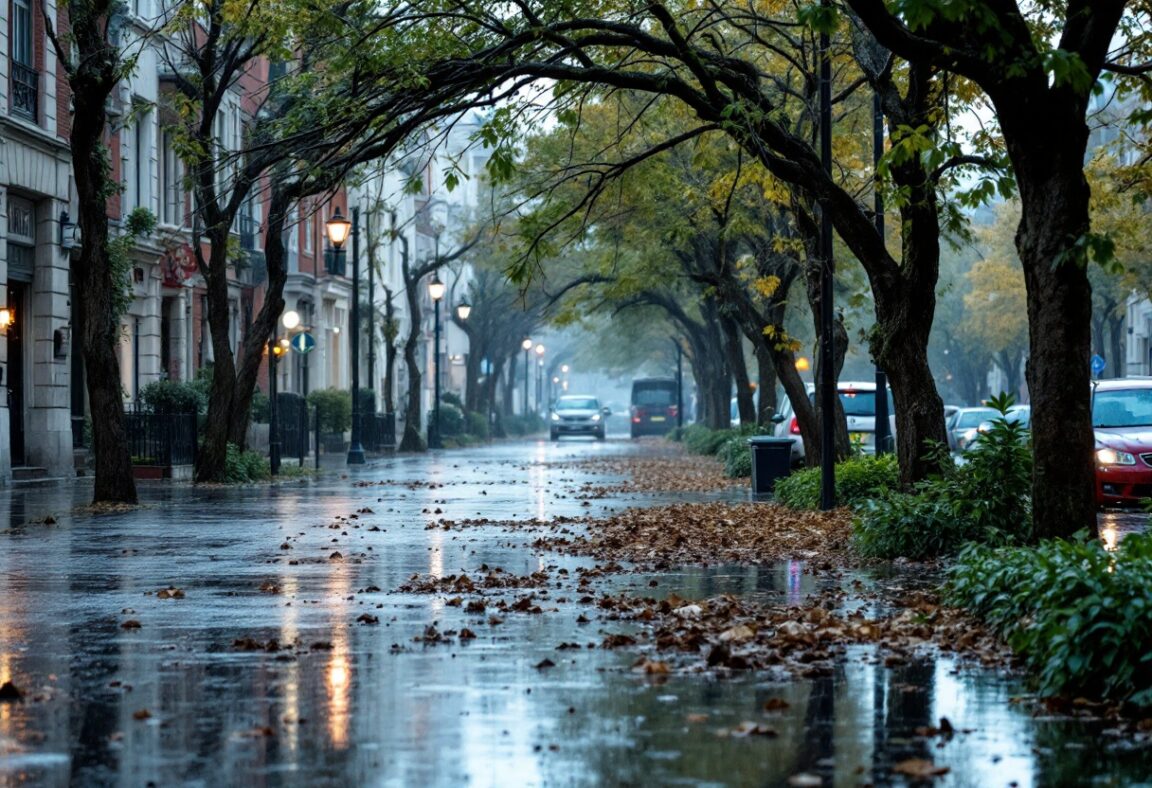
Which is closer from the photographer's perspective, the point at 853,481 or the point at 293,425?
the point at 853,481

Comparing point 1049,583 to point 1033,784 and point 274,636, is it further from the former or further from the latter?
point 274,636

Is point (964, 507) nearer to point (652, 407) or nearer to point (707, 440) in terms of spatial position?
point (707, 440)

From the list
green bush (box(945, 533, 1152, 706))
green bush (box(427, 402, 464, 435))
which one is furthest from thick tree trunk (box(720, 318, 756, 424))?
green bush (box(945, 533, 1152, 706))

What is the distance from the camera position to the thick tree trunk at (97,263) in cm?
2284

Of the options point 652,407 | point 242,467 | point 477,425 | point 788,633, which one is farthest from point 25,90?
point 652,407

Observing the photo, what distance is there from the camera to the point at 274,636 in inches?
422

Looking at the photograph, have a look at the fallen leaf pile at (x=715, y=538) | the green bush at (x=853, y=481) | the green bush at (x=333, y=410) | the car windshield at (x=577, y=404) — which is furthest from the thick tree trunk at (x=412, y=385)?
the fallen leaf pile at (x=715, y=538)

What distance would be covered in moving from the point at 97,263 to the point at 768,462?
36.3 feet

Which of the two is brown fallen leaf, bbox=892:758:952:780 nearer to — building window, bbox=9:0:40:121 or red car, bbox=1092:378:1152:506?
red car, bbox=1092:378:1152:506

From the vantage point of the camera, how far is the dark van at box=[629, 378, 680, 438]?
99.8 metres

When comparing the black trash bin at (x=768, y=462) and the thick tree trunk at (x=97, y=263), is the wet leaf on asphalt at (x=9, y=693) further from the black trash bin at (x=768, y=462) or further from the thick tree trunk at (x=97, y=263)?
the black trash bin at (x=768, y=462)

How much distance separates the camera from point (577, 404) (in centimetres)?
8831

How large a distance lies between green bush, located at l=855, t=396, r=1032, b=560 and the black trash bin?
12500 mm

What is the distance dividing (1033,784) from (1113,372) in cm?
6899
